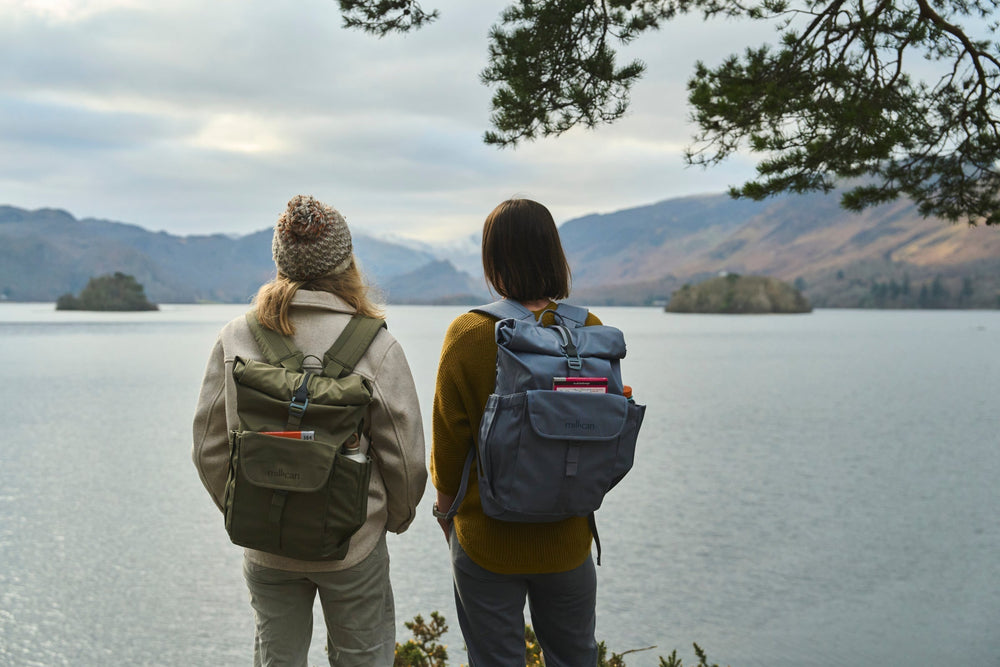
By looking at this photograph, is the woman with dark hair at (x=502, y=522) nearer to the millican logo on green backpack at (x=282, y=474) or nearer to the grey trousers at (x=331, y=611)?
the grey trousers at (x=331, y=611)

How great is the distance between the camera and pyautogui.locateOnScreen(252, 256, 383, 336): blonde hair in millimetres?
2350

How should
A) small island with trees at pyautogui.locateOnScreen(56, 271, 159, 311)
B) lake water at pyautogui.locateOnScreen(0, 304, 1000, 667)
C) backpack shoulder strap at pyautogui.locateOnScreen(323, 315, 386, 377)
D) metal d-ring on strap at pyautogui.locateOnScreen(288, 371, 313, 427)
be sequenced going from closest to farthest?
metal d-ring on strap at pyautogui.locateOnScreen(288, 371, 313, 427) → backpack shoulder strap at pyautogui.locateOnScreen(323, 315, 386, 377) → lake water at pyautogui.locateOnScreen(0, 304, 1000, 667) → small island with trees at pyautogui.locateOnScreen(56, 271, 159, 311)

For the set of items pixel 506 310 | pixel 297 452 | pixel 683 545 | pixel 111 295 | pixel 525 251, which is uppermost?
pixel 111 295

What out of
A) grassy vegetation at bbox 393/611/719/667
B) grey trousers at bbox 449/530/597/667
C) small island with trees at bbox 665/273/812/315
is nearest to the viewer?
grey trousers at bbox 449/530/597/667

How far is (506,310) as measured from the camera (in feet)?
7.74

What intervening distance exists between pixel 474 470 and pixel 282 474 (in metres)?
0.58

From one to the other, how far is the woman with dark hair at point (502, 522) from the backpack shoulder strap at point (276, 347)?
1.41ft

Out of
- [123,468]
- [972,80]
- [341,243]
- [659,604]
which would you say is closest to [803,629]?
[659,604]

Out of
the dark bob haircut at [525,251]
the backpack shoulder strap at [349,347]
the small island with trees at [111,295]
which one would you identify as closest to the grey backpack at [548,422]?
the dark bob haircut at [525,251]

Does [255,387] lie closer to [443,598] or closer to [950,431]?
[443,598]

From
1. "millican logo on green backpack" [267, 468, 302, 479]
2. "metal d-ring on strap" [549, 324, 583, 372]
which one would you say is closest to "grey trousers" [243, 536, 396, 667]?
"millican logo on green backpack" [267, 468, 302, 479]

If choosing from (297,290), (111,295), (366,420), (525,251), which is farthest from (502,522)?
(111,295)

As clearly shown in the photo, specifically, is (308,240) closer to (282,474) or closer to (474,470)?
(282,474)

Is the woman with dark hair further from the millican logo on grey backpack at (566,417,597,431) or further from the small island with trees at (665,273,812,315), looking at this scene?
the small island with trees at (665,273,812,315)
